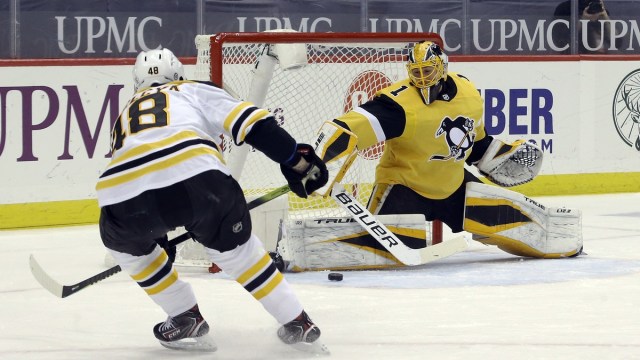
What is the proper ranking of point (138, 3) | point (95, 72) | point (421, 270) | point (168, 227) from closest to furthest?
point (168, 227) → point (421, 270) → point (95, 72) → point (138, 3)

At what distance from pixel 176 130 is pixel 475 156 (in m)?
2.39

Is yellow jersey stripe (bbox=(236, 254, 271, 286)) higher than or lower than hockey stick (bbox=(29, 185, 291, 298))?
higher

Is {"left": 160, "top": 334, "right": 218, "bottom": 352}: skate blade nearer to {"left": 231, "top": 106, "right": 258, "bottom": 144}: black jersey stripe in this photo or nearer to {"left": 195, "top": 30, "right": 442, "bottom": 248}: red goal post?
{"left": 231, "top": 106, "right": 258, "bottom": 144}: black jersey stripe

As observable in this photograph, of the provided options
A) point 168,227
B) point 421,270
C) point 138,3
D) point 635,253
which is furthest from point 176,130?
point 138,3

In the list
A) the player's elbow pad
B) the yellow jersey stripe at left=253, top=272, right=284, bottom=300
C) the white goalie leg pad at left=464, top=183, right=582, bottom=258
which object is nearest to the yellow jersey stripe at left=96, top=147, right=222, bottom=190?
the player's elbow pad

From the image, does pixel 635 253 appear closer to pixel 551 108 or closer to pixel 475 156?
pixel 475 156

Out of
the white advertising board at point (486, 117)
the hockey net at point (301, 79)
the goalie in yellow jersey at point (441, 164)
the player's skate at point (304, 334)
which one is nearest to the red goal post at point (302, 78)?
the hockey net at point (301, 79)

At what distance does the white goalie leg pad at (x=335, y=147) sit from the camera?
5.08 meters

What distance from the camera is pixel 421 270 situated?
5.28 meters

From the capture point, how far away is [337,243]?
5227mm

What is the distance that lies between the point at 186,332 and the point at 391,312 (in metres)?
0.87

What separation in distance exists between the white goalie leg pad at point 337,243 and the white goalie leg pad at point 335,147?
0.16 metres

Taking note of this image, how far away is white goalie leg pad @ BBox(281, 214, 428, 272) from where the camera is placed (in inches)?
205

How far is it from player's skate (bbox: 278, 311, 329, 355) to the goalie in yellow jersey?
5.14 feet
